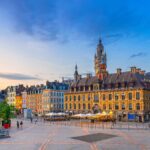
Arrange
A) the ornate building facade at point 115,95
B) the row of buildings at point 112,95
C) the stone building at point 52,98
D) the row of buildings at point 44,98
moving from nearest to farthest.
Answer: the ornate building facade at point 115,95 < the row of buildings at point 112,95 < the stone building at point 52,98 < the row of buildings at point 44,98

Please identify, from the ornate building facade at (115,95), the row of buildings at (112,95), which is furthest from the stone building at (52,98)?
the ornate building facade at (115,95)

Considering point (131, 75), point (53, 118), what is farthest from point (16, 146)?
point (131, 75)

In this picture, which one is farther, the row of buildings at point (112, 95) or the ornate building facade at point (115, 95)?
the row of buildings at point (112, 95)

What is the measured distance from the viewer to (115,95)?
83.4m

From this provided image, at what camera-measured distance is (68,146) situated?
31.9 metres

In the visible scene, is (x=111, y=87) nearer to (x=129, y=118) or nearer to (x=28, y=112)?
(x=129, y=118)

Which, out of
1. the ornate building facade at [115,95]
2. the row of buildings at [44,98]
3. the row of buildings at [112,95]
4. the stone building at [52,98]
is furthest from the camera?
the row of buildings at [44,98]

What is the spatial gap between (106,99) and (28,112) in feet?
98.0

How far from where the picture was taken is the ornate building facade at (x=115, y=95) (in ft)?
254

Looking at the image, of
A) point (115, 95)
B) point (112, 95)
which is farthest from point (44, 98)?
point (115, 95)

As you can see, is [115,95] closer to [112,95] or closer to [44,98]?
[112,95]

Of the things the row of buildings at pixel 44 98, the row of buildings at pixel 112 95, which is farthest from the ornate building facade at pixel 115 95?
the row of buildings at pixel 44 98

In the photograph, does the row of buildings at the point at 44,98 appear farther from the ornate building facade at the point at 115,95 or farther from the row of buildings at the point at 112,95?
the ornate building facade at the point at 115,95

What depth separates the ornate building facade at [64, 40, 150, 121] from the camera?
77438 mm
